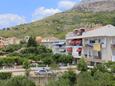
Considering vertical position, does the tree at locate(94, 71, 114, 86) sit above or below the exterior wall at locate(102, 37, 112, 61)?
below

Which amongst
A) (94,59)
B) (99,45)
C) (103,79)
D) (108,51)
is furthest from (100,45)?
(103,79)

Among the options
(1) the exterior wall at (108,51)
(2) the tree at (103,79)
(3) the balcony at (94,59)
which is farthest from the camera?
(3) the balcony at (94,59)

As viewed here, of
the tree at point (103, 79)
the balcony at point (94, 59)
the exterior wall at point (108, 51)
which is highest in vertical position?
the exterior wall at point (108, 51)

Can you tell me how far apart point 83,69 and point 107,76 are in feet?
28.3

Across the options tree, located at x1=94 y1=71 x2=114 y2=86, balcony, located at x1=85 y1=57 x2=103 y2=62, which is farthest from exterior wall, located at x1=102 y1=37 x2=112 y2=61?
tree, located at x1=94 y1=71 x2=114 y2=86

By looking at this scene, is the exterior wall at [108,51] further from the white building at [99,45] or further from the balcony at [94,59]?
the balcony at [94,59]

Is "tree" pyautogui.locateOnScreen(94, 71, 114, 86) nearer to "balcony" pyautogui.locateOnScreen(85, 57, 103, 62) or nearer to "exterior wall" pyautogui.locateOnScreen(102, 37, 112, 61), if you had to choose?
"exterior wall" pyautogui.locateOnScreen(102, 37, 112, 61)

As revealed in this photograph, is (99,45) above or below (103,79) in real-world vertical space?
above

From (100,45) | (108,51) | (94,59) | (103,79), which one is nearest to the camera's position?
(103,79)

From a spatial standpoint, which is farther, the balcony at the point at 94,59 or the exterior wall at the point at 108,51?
the balcony at the point at 94,59

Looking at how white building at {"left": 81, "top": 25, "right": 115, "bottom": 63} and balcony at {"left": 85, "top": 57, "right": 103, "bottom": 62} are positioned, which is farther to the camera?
balcony at {"left": 85, "top": 57, "right": 103, "bottom": 62}

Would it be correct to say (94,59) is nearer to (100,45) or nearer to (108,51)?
(100,45)

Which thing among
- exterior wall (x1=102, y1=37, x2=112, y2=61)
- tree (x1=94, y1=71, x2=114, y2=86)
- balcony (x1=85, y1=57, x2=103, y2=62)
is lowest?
tree (x1=94, y1=71, x2=114, y2=86)

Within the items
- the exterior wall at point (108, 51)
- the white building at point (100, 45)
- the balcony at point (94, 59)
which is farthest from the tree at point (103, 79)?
the balcony at point (94, 59)
